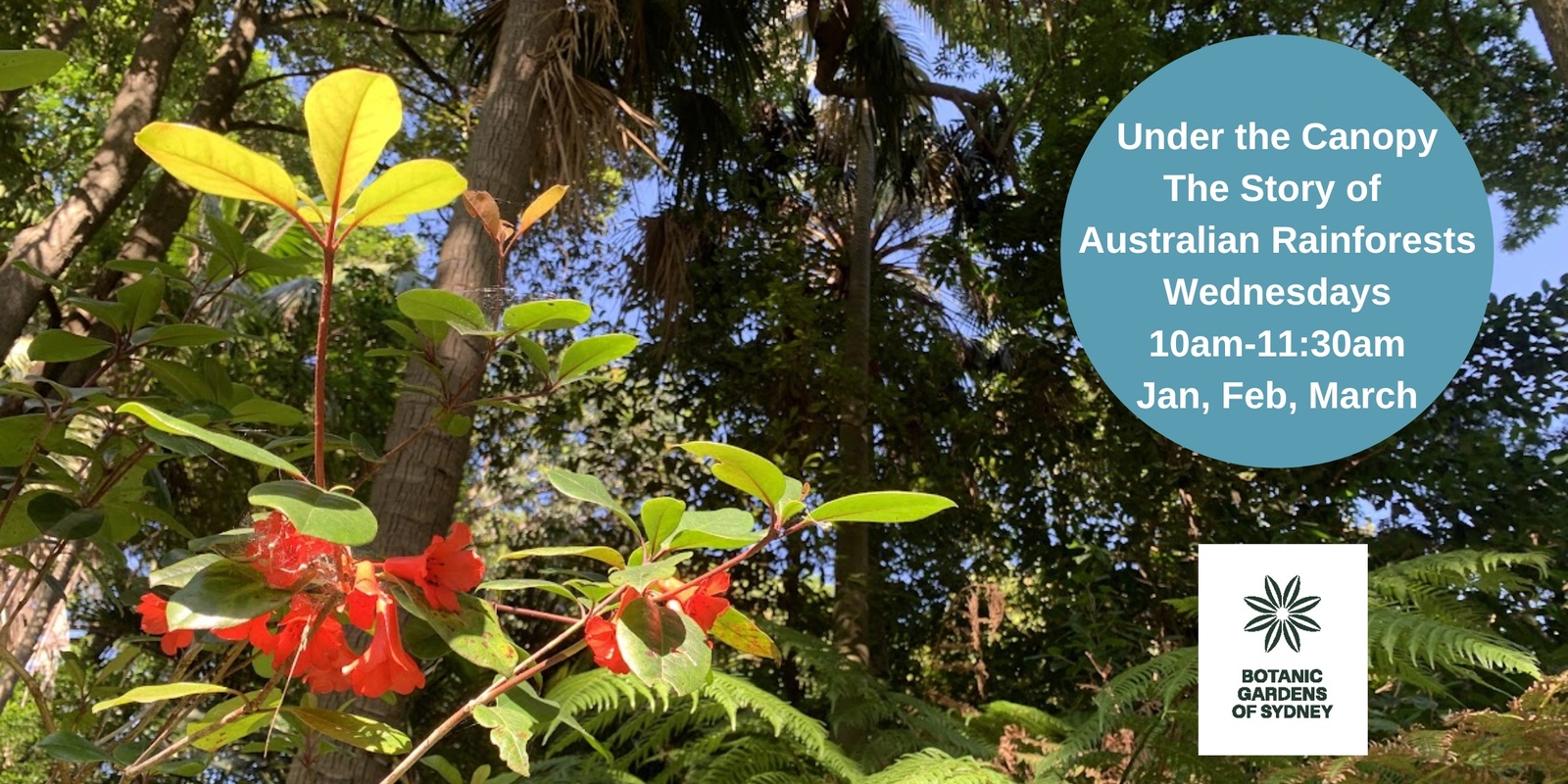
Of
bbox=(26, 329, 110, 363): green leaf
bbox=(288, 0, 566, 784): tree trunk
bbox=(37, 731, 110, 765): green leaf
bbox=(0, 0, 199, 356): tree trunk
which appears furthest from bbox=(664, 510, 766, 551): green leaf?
bbox=(0, 0, 199, 356): tree trunk

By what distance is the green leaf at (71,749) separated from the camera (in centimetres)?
61

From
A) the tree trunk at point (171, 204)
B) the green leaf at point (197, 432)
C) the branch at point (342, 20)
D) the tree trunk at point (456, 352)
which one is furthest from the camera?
the branch at point (342, 20)

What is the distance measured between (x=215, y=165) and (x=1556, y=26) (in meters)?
2.04

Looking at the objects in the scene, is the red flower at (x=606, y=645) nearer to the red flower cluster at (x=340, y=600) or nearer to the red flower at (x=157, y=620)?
the red flower cluster at (x=340, y=600)

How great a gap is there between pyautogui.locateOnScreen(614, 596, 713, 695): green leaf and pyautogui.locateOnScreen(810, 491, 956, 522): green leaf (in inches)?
3.6

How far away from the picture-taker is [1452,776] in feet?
4.58

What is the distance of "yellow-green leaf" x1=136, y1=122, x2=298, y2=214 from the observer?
430 millimetres

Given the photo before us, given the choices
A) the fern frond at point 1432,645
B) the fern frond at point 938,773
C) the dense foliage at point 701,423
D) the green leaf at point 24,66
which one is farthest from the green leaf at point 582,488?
the fern frond at point 1432,645

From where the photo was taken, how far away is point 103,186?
2418 millimetres

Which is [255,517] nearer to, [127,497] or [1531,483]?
[127,497]

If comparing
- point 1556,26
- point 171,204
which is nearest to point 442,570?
point 1556,26

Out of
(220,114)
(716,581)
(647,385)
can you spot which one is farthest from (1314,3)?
(716,581)

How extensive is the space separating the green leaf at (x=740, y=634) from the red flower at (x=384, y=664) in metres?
0.19

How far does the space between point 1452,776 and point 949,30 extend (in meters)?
2.89
